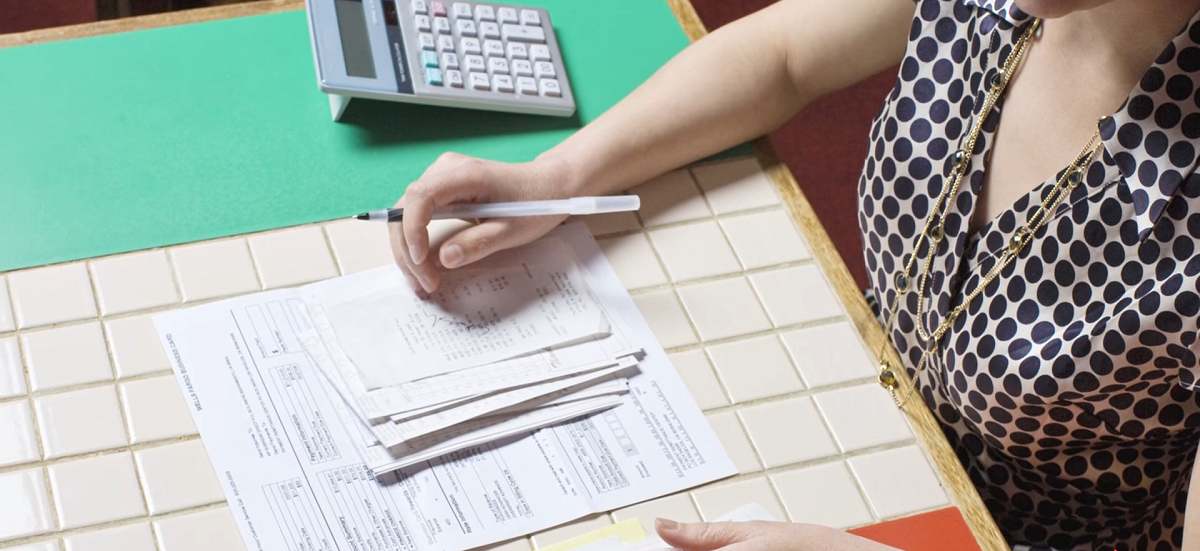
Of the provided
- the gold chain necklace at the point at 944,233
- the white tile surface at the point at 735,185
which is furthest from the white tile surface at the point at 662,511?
the white tile surface at the point at 735,185

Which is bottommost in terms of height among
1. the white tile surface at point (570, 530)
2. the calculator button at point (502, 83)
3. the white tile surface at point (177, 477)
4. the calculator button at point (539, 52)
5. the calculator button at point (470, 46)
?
the white tile surface at point (570, 530)

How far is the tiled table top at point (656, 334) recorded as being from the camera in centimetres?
83

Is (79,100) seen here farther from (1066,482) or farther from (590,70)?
(1066,482)

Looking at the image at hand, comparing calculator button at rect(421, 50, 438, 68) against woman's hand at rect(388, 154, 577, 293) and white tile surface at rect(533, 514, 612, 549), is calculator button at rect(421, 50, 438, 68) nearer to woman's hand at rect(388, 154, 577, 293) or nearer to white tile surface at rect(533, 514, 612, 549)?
woman's hand at rect(388, 154, 577, 293)

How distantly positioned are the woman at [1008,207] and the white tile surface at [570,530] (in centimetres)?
6

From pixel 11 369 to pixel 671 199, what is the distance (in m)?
0.56

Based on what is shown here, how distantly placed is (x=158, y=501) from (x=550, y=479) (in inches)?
10.7

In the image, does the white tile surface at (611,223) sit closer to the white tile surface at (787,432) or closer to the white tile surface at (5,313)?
the white tile surface at (787,432)

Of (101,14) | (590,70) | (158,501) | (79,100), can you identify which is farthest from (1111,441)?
(101,14)

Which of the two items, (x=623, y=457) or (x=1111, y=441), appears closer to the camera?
(x=623, y=457)

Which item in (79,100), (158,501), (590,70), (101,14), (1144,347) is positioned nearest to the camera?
(158,501)

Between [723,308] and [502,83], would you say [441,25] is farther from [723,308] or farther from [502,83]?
[723,308]

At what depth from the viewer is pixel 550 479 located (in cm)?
89

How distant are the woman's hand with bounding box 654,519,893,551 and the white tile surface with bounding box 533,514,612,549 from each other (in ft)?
0.14
